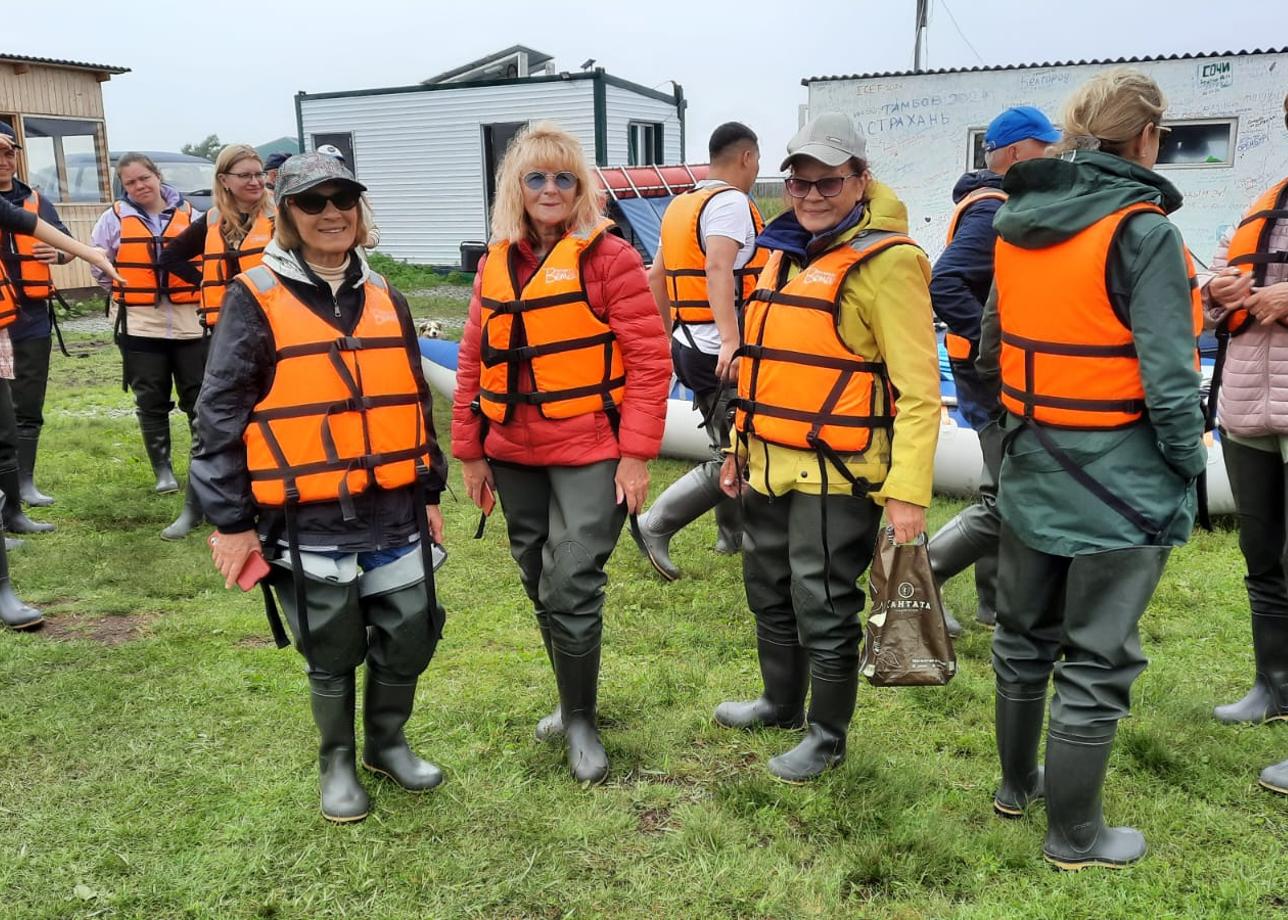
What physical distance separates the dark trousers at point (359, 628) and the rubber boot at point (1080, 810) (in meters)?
1.91

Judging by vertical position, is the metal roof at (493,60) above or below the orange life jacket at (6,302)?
above

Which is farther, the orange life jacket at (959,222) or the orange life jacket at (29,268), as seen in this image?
the orange life jacket at (29,268)

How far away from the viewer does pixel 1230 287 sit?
3447 millimetres

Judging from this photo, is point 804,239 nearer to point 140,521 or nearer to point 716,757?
point 716,757

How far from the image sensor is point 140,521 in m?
6.69

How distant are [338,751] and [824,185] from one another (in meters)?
2.35

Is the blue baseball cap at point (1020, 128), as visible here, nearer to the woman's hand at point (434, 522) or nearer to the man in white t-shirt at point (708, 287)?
the man in white t-shirt at point (708, 287)

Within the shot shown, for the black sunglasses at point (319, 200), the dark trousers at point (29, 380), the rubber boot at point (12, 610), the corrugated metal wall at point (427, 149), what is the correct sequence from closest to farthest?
1. the black sunglasses at point (319, 200)
2. the rubber boot at point (12, 610)
3. the dark trousers at point (29, 380)
4. the corrugated metal wall at point (427, 149)

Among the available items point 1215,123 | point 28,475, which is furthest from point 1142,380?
point 1215,123

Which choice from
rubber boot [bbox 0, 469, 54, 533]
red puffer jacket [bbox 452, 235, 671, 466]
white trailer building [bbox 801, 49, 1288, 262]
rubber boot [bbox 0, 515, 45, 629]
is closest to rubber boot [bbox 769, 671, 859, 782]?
red puffer jacket [bbox 452, 235, 671, 466]

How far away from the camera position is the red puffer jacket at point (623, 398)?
3.39 metres

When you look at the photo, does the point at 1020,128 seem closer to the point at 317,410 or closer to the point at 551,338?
the point at 551,338

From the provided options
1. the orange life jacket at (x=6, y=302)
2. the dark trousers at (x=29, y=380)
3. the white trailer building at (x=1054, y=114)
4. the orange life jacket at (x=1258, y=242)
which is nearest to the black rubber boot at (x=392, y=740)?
the orange life jacket at (x=1258, y=242)

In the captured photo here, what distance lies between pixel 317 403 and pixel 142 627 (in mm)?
2663
